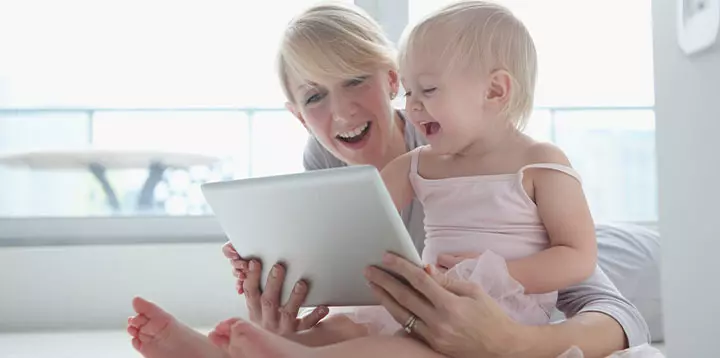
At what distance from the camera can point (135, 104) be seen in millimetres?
2641

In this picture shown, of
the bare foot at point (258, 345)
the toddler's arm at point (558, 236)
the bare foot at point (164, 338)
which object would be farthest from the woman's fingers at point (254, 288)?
the toddler's arm at point (558, 236)

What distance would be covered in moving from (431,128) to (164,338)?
52 centimetres

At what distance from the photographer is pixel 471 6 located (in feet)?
4.43

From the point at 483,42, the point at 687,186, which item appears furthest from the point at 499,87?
the point at 687,186

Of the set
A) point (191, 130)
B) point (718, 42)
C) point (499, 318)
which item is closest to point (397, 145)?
point (499, 318)

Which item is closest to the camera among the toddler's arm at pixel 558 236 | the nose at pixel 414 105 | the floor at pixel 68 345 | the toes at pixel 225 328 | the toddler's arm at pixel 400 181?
the toes at pixel 225 328

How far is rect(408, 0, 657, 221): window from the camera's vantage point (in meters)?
2.61

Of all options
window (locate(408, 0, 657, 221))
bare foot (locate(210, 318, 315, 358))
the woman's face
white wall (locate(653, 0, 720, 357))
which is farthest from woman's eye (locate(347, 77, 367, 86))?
window (locate(408, 0, 657, 221))

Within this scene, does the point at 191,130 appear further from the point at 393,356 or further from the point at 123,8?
the point at 393,356

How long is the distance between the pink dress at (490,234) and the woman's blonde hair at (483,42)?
138 millimetres

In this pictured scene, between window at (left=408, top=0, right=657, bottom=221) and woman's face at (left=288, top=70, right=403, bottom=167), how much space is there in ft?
3.26

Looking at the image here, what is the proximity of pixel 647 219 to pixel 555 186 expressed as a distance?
168 centimetres

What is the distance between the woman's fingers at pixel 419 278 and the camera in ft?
3.50

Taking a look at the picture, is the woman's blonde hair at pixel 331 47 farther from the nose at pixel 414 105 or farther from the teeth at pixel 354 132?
the nose at pixel 414 105
